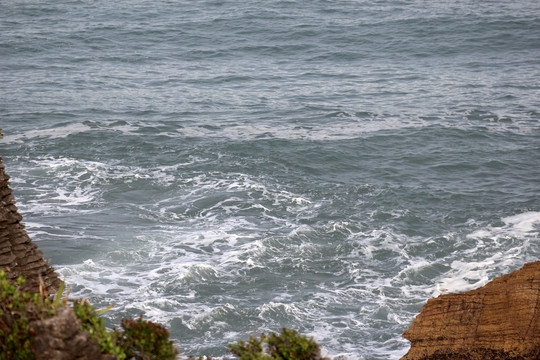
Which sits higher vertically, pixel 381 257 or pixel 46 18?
pixel 46 18

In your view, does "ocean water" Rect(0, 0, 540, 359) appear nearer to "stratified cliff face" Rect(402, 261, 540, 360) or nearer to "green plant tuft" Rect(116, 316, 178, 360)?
"stratified cliff face" Rect(402, 261, 540, 360)

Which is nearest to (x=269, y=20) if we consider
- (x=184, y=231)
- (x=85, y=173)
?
(x=85, y=173)

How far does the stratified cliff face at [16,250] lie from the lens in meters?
11.9

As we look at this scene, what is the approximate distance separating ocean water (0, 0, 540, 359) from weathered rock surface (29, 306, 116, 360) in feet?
30.2

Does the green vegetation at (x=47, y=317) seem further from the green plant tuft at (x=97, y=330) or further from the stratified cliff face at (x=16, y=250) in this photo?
the stratified cliff face at (x=16, y=250)

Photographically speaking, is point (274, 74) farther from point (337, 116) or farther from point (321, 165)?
point (321, 165)

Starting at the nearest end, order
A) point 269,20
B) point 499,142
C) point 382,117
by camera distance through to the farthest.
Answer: point 499,142, point 382,117, point 269,20

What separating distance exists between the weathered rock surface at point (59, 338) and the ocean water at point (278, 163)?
30.2 ft

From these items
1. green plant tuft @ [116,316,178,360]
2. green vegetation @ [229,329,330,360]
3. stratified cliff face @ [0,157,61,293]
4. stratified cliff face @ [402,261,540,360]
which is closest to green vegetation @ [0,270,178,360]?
green plant tuft @ [116,316,178,360]

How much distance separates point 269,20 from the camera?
2388 inches

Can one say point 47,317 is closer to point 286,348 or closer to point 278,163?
point 286,348

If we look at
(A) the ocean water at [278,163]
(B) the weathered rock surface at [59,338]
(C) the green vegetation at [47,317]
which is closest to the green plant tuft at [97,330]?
(C) the green vegetation at [47,317]

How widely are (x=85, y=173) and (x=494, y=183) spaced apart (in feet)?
55.4

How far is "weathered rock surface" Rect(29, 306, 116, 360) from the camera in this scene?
24.4ft
